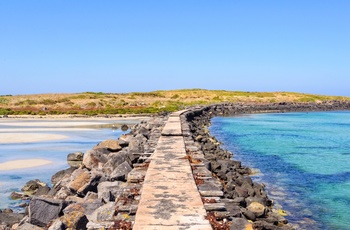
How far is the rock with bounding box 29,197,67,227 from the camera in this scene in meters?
6.63

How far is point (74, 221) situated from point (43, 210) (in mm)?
1001

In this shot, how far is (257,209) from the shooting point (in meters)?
7.73

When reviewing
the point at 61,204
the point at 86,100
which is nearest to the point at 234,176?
the point at 61,204

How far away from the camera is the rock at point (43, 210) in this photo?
21.7ft

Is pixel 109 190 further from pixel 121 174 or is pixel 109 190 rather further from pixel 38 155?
pixel 38 155

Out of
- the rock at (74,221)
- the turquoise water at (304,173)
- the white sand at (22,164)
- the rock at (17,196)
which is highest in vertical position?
the rock at (74,221)

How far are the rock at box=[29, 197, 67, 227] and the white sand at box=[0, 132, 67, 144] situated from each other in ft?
47.3

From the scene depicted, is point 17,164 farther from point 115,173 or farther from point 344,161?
point 344,161

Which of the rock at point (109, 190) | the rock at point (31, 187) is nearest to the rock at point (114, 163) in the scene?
the rock at point (109, 190)

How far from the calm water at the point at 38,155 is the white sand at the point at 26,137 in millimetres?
914

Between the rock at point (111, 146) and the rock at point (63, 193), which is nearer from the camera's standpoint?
the rock at point (63, 193)

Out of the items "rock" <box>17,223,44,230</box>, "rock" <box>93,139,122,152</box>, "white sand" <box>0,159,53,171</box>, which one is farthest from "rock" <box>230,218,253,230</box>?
"white sand" <box>0,159,53,171</box>

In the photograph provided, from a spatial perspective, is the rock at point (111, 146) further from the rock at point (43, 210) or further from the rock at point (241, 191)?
the rock at point (43, 210)

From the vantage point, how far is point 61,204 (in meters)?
7.00
